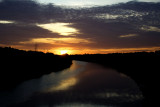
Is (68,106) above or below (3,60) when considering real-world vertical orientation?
below

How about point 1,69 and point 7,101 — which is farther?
point 1,69

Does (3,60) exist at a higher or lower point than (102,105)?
higher

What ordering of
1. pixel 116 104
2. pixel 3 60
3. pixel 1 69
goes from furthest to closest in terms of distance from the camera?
pixel 3 60 → pixel 1 69 → pixel 116 104

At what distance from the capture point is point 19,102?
24.0m

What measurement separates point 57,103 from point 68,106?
194cm

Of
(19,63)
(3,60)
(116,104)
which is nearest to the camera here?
(116,104)

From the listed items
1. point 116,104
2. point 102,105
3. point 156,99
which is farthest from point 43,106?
point 156,99

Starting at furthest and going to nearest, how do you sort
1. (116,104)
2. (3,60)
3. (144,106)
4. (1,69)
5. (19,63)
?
(19,63), (3,60), (1,69), (116,104), (144,106)

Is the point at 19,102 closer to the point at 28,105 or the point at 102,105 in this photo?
the point at 28,105

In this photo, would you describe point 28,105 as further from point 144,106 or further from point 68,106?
point 144,106

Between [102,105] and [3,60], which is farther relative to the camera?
[3,60]

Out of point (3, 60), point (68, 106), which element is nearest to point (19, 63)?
point (3, 60)

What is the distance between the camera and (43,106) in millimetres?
22141

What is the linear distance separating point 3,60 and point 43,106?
35768 mm
